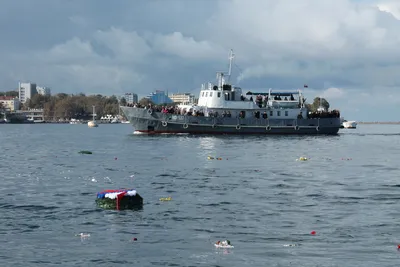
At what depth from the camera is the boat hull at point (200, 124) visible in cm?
10131

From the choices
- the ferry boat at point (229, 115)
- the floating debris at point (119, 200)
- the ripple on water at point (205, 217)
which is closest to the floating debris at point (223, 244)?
the ripple on water at point (205, 217)

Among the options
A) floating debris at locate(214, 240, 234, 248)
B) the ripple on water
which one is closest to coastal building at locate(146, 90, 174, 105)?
the ripple on water

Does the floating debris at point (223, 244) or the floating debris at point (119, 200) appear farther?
the floating debris at point (119, 200)

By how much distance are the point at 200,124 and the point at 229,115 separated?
497cm

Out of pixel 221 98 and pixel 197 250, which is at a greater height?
pixel 221 98

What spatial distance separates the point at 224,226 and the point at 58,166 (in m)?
30.1

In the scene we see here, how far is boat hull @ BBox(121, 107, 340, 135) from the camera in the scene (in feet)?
332

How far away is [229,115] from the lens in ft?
339

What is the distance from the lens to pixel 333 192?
35.8m

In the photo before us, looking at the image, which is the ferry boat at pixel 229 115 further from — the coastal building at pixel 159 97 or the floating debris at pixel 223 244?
the floating debris at pixel 223 244

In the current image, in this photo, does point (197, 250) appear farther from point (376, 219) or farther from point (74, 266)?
point (376, 219)

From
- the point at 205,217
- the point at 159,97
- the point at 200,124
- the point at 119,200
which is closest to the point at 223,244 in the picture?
the point at 205,217

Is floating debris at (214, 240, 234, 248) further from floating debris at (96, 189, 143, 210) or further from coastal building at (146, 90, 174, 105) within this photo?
coastal building at (146, 90, 174, 105)

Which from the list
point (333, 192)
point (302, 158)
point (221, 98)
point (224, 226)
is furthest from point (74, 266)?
point (221, 98)
